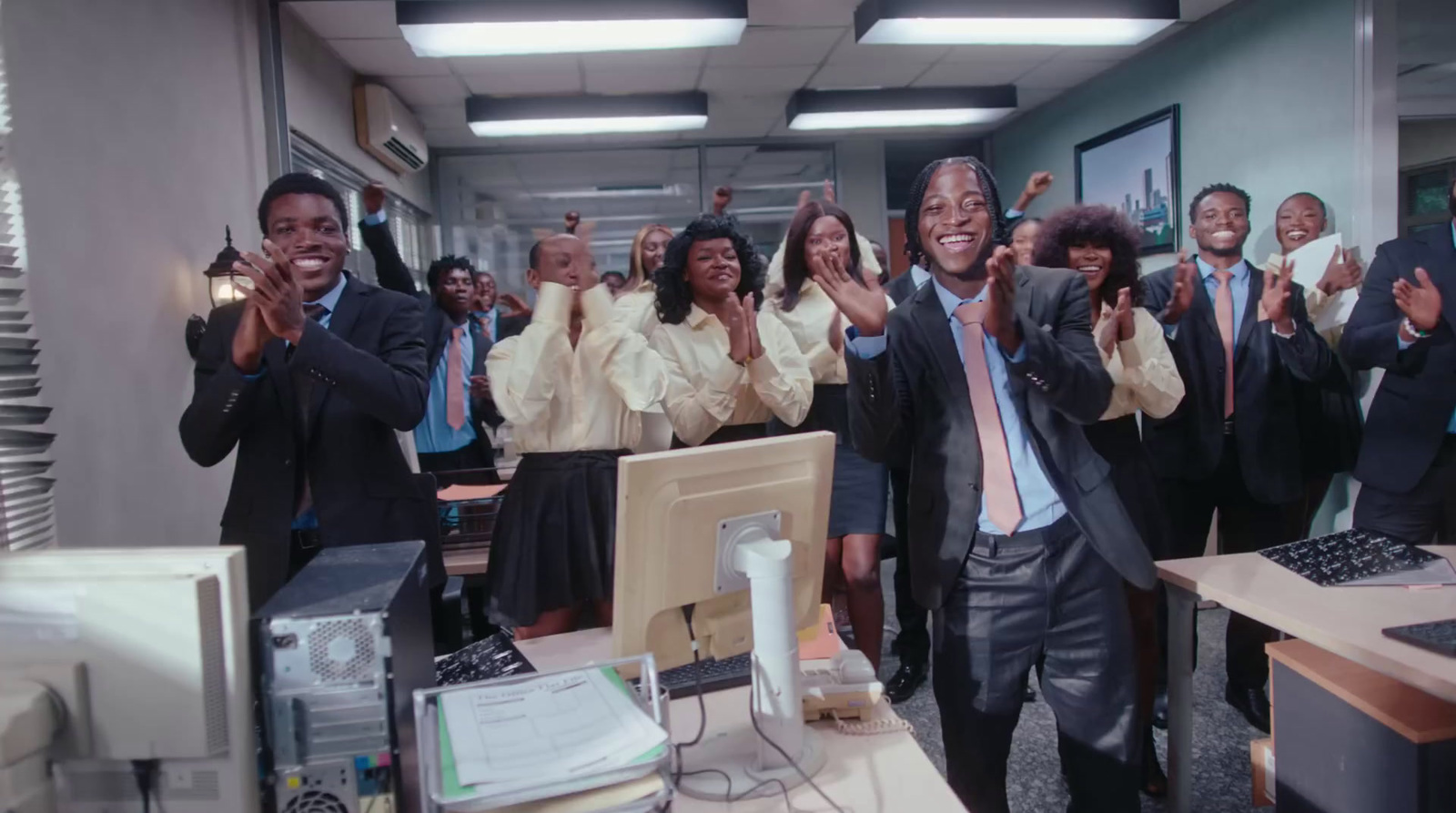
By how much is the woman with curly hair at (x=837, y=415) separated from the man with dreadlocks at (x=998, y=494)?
788mm

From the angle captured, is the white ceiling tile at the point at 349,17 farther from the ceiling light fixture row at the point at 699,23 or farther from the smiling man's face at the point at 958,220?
the smiling man's face at the point at 958,220

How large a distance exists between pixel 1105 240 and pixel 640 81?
379 centimetres

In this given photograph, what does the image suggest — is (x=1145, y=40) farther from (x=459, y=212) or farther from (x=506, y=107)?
(x=459, y=212)

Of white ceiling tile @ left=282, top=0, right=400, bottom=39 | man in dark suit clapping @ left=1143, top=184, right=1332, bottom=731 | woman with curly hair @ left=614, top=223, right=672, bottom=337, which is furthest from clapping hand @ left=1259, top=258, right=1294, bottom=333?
white ceiling tile @ left=282, top=0, right=400, bottom=39

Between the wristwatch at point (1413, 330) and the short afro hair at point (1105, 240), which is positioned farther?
the wristwatch at point (1413, 330)

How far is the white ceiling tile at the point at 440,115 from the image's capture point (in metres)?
5.65

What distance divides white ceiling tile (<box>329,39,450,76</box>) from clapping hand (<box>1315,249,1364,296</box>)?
14.3 feet

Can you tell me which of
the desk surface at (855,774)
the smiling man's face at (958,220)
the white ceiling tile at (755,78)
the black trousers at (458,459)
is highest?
the white ceiling tile at (755,78)

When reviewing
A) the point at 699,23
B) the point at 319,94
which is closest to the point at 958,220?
the point at 699,23

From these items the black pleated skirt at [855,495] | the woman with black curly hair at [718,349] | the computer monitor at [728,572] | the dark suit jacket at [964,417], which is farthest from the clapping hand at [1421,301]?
the computer monitor at [728,572]

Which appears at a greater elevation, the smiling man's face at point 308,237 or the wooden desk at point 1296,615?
the smiling man's face at point 308,237

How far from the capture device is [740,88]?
5621 millimetres

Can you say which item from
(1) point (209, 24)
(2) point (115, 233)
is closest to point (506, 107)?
(1) point (209, 24)

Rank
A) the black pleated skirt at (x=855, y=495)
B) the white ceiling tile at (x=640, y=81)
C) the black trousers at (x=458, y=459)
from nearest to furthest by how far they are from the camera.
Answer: the black pleated skirt at (x=855, y=495), the black trousers at (x=458, y=459), the white ceiling tile at (x=640, y=81)
